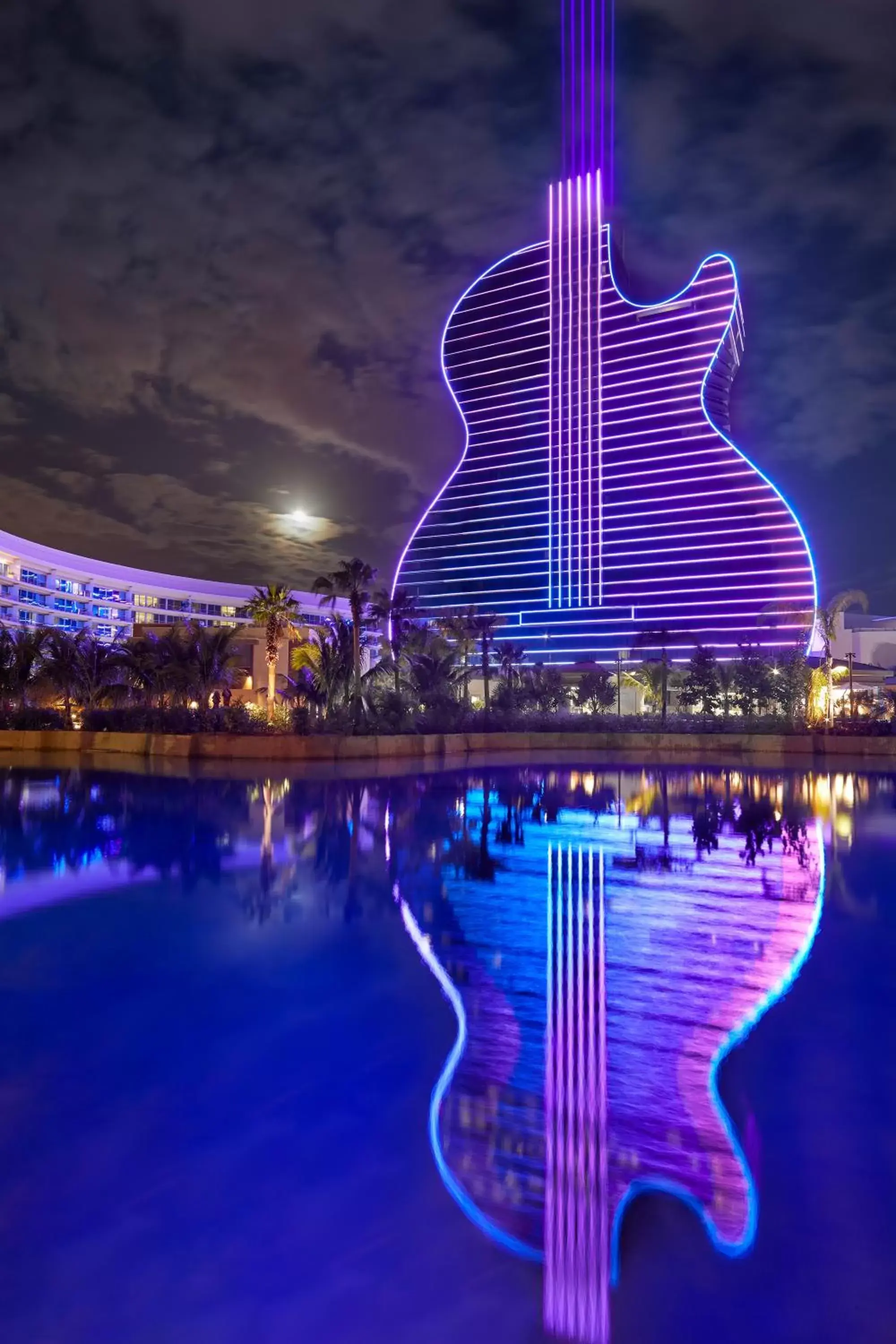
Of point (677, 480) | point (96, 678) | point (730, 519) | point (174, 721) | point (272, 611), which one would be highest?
point (677, 480)

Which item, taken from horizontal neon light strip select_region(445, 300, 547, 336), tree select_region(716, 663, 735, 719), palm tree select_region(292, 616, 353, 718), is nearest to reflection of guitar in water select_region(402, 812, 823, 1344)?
palm tree select_region(292, 616, 353, 718)

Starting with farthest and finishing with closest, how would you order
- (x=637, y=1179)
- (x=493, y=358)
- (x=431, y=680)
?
(x=493, y=358) → (x=431, y=680) → (x=637, y=1179)

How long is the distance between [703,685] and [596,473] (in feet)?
252

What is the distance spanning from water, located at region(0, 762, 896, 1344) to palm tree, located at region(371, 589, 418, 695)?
31681 mm

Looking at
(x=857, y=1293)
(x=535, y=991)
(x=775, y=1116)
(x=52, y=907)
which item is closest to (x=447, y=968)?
(x=535, y=991)

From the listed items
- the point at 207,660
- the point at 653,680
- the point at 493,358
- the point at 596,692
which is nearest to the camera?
the point at 207,660

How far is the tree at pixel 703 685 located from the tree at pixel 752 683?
60.3 inches

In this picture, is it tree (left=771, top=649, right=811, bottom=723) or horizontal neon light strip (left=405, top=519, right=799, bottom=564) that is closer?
tree (left=771, top=649, right=811, bottom=723)

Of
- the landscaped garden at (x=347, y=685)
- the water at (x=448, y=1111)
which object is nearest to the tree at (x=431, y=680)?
the landscaped garden at (x=347, y=685)

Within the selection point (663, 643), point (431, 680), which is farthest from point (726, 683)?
point (431, 680)

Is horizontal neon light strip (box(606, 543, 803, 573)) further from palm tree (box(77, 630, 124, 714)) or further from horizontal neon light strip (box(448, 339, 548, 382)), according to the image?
palm tree (box(77, 630, 124, 714))

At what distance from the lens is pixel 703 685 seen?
190 ft

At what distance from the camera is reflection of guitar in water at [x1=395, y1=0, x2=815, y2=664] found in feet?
375

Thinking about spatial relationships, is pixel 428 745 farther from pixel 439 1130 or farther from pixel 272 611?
pixel 439 1130
